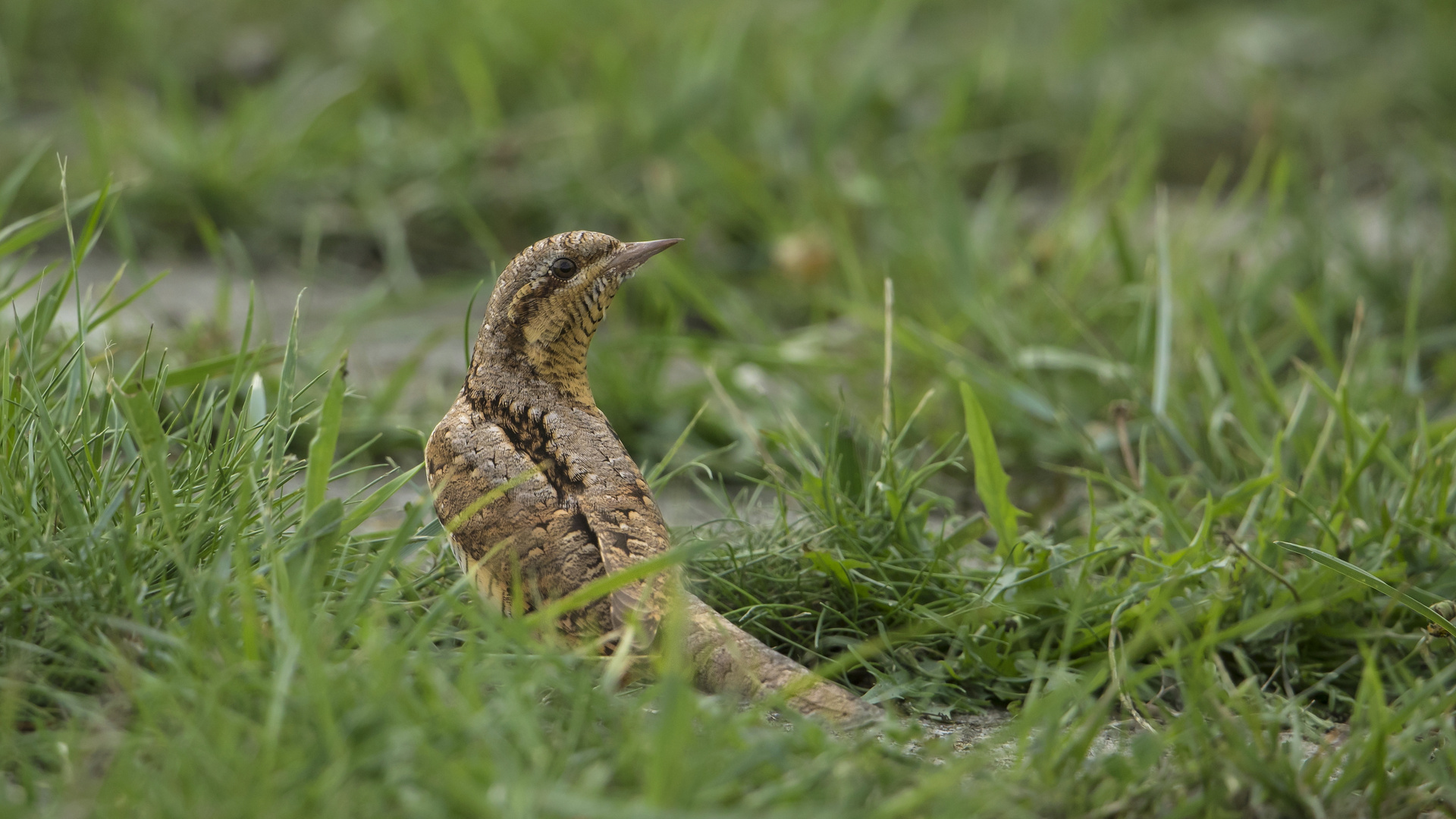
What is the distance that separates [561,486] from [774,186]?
123 inches

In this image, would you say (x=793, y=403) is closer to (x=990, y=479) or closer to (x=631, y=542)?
(x=990, y=479)

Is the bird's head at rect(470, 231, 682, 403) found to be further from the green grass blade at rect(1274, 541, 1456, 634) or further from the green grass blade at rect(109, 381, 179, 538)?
the green grass blade at rect(1274, 541, 1456, 634)

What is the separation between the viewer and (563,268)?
80.5 inches

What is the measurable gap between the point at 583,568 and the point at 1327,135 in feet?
15.4

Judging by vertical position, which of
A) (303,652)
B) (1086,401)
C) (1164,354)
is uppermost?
(303,652)

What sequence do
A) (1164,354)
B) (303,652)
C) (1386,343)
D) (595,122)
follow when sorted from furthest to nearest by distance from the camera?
1. (595,122)
2. (1386,343)
3. (1164,354)
4. (303,652)

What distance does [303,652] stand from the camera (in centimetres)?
154

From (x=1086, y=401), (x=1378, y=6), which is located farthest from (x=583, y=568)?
(x=1378, y=6)

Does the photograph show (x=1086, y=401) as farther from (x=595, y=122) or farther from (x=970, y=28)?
(x=970, y=28)

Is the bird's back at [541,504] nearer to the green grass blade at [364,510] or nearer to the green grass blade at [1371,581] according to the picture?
the green grass blade at [364,510]

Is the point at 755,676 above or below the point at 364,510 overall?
below

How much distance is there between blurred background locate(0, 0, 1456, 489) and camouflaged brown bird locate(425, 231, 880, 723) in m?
A: 0.73

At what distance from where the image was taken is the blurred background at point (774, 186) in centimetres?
350

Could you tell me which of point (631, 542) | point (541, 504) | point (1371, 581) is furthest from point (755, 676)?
point (1371, 581)
